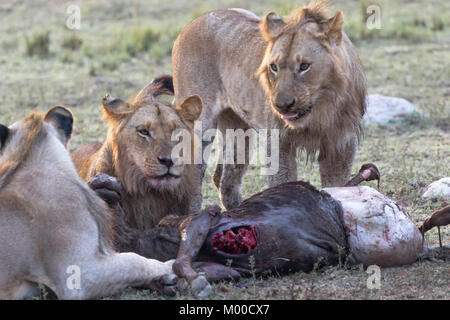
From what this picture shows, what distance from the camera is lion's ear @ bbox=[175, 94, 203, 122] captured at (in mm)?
4742

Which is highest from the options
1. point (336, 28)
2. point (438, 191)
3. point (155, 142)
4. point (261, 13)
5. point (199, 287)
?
point (261, 13)

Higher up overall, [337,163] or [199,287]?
[337,163]

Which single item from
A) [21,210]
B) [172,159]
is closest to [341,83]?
[172,159]

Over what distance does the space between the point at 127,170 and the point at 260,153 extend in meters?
3.59

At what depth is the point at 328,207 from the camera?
4496mm

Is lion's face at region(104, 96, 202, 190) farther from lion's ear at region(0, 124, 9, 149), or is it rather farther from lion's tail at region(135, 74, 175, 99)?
lion's ear at region(0, 124, 9, 149)

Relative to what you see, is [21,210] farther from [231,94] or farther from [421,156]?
[421,156]

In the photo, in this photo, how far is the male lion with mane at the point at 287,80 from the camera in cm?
511

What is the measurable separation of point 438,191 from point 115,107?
2563 mm

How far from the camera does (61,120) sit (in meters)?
4.32

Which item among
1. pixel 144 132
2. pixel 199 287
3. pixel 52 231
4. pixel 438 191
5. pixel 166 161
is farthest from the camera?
pixel 438 191

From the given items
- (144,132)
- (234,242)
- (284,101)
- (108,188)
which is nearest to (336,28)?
(284,101)

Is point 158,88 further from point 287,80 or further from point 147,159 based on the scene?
point 147,159

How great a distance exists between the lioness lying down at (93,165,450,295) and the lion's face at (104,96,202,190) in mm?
266
